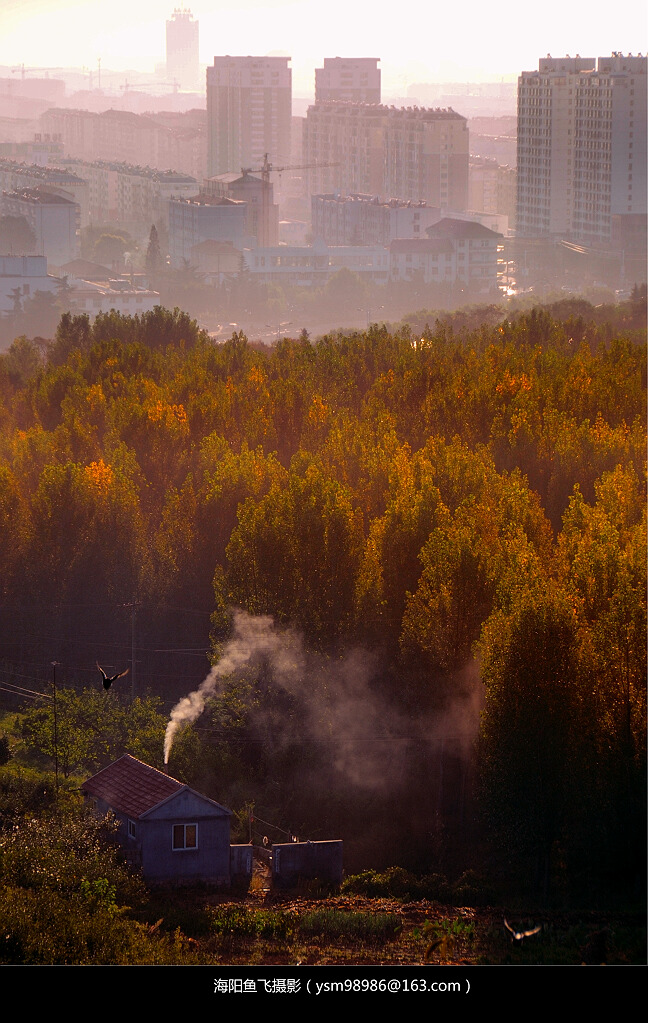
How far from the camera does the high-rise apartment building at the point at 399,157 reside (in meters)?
22.0

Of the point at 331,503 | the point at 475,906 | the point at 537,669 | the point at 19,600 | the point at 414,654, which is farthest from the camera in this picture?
the point at 19,600

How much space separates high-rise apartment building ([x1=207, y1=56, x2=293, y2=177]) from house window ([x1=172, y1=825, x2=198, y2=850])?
23.7 ft

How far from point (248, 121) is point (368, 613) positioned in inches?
618

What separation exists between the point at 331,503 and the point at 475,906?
2.08 meters

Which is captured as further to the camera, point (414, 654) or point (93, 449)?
point (93, 449)

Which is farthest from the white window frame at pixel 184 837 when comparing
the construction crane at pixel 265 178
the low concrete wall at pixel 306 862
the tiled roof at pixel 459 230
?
the tiled roof at pixel 459 230

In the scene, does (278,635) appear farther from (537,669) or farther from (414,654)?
(537,669)

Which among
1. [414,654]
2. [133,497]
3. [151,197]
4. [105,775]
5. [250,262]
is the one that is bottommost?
[105,775]

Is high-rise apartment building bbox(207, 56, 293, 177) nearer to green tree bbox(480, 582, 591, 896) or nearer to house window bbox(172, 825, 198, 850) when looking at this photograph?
green tree bbox(480, 582, 591, 896)

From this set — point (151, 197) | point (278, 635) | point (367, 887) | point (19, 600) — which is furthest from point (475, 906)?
point (151, 197)

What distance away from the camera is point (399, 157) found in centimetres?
2469

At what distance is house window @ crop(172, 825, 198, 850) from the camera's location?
3953mm

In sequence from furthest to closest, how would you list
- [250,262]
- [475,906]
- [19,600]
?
[250,262], [19,600], [475,906]
